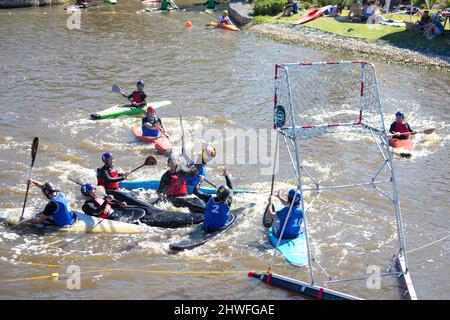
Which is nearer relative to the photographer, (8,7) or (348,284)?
(348,284)

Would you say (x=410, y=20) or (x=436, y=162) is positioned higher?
(x=410, y=20)

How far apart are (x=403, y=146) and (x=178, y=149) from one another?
606 centimetres

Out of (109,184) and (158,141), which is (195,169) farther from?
(158,141)

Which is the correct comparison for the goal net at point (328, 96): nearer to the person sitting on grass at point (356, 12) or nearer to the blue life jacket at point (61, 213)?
the person sitting on grass at point (356, 12)

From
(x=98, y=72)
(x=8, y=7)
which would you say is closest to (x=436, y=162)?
(x=98, y=72)

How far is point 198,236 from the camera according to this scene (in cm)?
→ 1120

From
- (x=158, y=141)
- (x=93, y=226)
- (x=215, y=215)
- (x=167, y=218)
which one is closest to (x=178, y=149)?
(x=158, y=141)

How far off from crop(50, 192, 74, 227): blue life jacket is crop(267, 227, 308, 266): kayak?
3.87m

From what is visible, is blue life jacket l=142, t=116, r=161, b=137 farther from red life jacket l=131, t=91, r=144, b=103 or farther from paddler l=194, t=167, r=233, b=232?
paddler l=194, t=167, r=233, b=232

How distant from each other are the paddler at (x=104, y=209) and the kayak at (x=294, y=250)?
2804 millimetres

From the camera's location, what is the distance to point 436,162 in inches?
616

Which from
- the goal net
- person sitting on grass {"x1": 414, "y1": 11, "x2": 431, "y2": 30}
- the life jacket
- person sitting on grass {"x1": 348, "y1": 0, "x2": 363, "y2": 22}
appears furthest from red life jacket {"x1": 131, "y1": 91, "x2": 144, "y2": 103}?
person sitting on grass {"x1": 348, "y1": 0, "x2": 363, "y2": 22}

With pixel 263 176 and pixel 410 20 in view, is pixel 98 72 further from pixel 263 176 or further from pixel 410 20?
pixel 410 20

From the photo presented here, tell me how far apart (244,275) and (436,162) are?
7.74 metres
